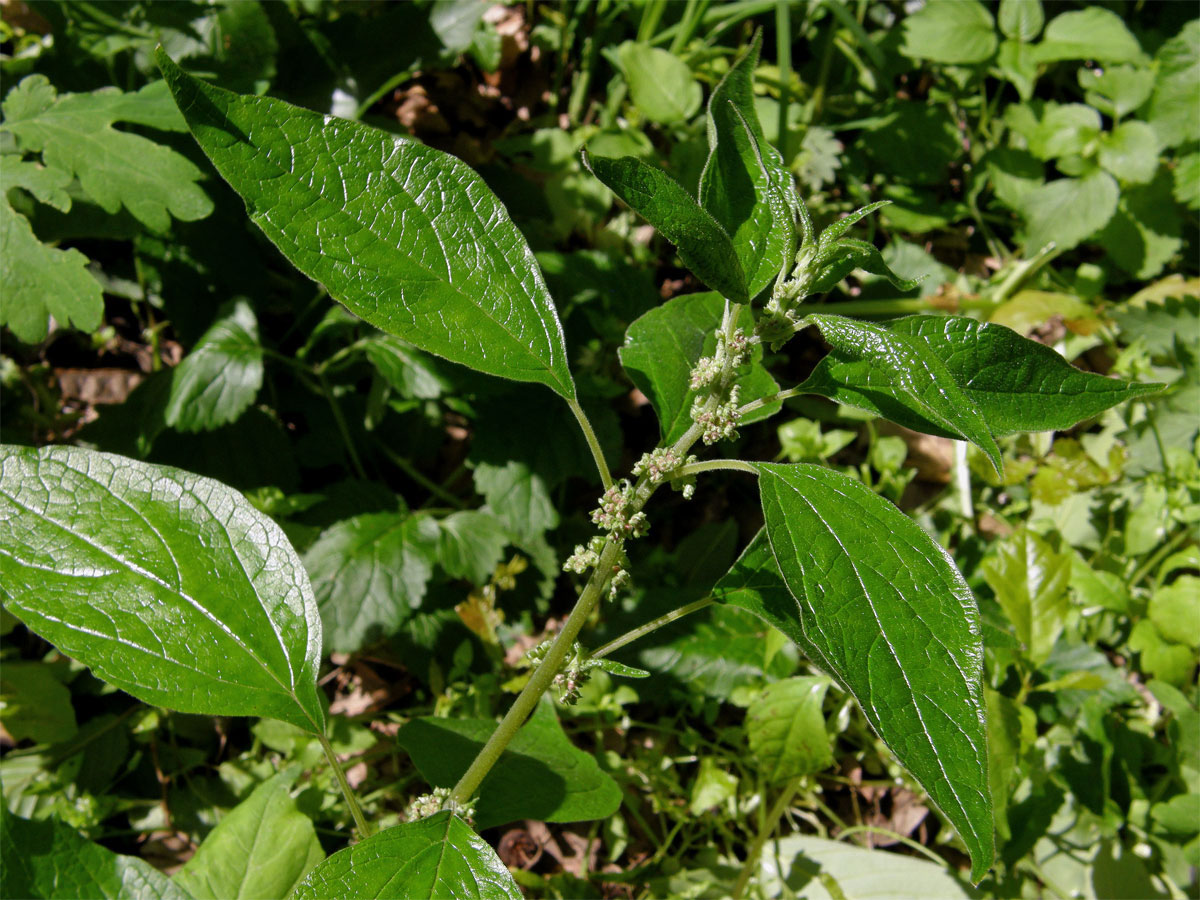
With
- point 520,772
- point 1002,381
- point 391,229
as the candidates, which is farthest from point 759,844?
point 391,229

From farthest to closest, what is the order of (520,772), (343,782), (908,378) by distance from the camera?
(520,772)
(343,782)
(908,378)

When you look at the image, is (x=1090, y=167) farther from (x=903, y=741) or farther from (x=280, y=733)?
(x=280, y=733)

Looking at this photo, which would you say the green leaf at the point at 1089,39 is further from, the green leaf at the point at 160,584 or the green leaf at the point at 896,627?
the green leaf at the point at 160,584

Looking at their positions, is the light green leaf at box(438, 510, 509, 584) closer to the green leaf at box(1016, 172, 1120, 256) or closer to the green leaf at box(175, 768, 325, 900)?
the green leaf at box(175, 768, 325, 900)

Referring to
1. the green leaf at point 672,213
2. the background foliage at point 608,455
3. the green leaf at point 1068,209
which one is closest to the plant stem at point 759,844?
the background foliage at point 608,455

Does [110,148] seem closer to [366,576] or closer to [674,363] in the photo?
[366,576]
